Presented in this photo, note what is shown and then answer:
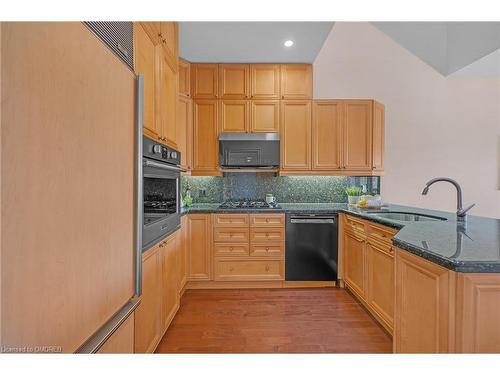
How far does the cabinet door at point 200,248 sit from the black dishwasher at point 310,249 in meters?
0.91

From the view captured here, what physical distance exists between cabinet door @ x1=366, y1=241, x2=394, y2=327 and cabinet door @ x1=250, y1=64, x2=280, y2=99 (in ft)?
6.97

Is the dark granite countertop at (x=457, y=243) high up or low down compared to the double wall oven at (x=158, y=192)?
down

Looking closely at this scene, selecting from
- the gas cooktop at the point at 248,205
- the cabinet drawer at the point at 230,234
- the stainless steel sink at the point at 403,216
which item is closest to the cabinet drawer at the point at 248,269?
the cabinet drawer at the point at 230,234

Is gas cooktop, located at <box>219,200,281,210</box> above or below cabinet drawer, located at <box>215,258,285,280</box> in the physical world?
above

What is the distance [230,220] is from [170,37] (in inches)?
74.5

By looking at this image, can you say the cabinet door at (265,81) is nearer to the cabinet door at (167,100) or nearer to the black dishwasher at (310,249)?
the cabinet door at (167,100)

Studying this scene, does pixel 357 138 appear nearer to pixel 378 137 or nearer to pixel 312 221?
pixel 378 137

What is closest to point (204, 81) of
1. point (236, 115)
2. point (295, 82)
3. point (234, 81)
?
point (234, 81)

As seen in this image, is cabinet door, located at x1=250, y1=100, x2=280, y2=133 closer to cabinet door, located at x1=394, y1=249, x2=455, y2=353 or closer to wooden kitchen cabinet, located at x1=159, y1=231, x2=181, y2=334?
wooden kitchen cabinet, located at x1=159, y1=231, x2=181, y2=334

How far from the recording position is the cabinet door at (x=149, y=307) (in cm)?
142

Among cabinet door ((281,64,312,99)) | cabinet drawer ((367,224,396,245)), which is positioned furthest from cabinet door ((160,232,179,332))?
cabinet door ((281,64,312,99))

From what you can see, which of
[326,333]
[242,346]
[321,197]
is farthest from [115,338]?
[321,197]

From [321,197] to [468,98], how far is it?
2.60 meters

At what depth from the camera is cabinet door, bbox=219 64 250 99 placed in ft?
10.8
